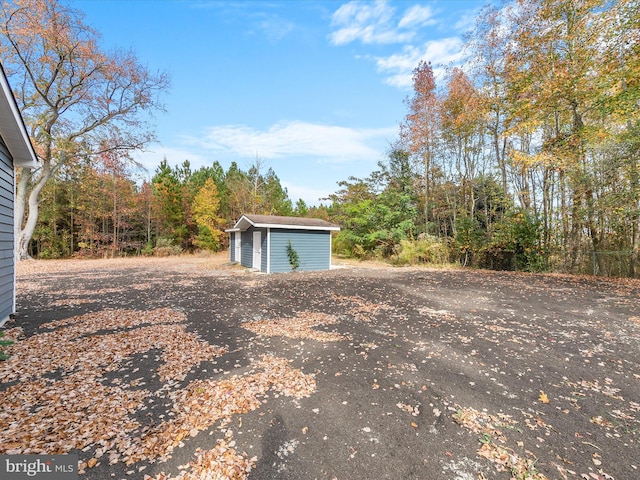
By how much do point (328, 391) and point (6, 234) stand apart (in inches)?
252

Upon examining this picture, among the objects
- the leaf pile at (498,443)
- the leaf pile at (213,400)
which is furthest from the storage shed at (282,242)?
the leaf pile at (498,443)

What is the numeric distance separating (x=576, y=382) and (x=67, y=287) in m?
11.9

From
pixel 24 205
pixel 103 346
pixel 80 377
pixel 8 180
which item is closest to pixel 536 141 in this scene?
pixel 103 346

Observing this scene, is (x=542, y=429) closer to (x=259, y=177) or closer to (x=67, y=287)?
(x=67, y=287)

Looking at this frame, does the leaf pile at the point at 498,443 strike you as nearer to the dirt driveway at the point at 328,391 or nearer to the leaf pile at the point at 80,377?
the dirt driveway at the point at 328,391

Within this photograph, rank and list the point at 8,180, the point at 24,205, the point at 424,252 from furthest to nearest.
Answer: the point at 424,252 → the point at 24,205 → the point at 8,180

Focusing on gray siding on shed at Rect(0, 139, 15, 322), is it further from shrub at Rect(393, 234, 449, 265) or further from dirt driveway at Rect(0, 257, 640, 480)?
shrub at Rect(393, 234, 449, 265)

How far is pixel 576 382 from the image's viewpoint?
3084 millimetres

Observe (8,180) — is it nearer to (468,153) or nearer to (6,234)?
(6,234)

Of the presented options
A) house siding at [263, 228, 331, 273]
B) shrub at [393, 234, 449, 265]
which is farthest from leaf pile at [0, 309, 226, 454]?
shrub at [393, 234, 449, 265]

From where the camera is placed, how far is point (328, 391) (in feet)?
9.56

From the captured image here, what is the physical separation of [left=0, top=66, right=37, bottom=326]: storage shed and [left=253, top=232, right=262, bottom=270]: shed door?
8.11 meters

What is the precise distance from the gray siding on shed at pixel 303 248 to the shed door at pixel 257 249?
0.99 metres

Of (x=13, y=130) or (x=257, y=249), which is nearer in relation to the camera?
(x=13, y=130)
